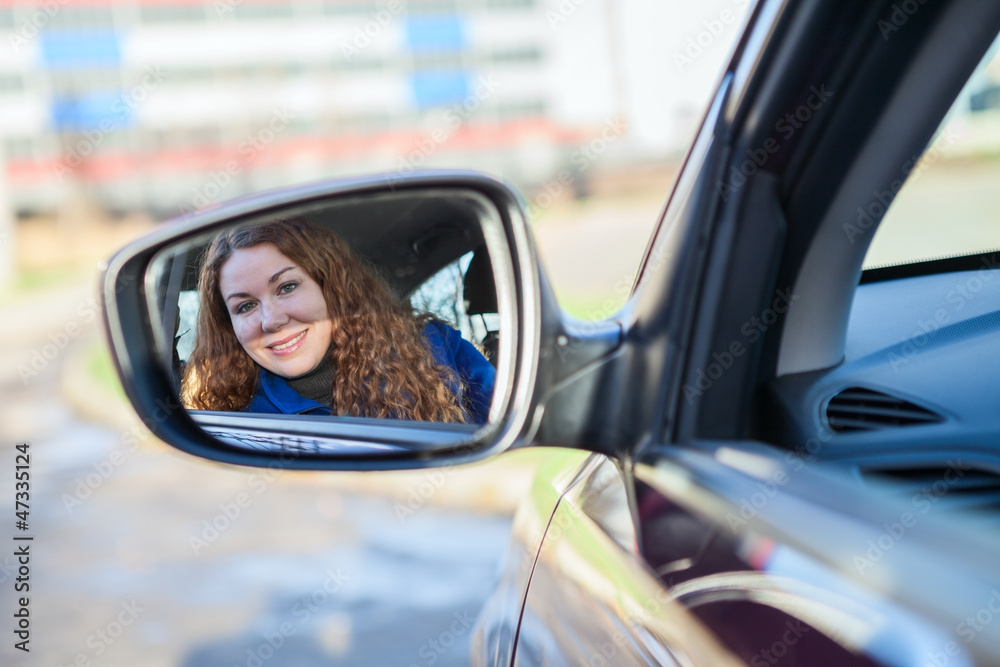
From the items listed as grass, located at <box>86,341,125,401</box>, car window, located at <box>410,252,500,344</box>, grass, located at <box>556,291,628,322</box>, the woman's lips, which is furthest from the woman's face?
grass, located at <box>86,341,125,401</box>

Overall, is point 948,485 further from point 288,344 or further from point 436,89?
point 436,89

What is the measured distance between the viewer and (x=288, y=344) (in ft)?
4.84

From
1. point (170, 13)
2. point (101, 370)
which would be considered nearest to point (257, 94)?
point (170, 13)

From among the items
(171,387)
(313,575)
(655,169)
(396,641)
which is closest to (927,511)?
(171,387)

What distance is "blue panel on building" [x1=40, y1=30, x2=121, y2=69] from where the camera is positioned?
44656mm

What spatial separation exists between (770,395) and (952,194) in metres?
0.40

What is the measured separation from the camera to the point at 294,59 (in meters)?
48.2

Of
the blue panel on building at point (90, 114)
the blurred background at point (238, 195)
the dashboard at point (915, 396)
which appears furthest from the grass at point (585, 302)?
the blue panel on building at point (90, 114)

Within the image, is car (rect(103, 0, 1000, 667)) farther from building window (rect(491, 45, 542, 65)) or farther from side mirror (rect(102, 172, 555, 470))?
building window (rect(491, 45, 542, 65))

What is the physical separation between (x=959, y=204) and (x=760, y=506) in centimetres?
62

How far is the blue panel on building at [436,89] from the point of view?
47625mm

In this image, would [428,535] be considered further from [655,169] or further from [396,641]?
[655,169]

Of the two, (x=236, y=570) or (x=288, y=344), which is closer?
(x=288, y=344)

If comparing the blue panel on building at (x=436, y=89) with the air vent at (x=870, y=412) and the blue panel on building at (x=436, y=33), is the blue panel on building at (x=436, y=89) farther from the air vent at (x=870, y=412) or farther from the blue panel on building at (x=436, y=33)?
the air vent at (x=870, y=412)
